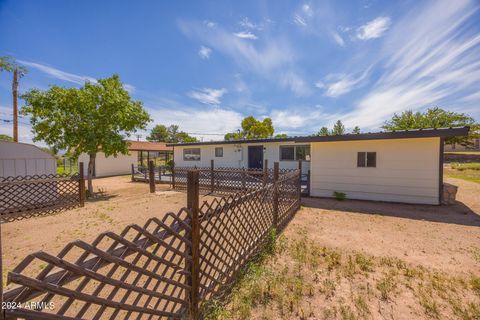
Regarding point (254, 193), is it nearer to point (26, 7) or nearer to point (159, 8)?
point (26, 7)

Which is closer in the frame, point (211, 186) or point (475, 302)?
point (475, 302)

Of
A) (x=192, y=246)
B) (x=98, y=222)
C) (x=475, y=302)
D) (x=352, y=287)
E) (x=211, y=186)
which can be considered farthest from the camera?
(x=211, y=186)

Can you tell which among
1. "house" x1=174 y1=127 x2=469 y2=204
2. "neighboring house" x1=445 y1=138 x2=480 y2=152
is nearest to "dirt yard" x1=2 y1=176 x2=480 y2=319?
"house" x1=174 y1=127 x2=469 y2=204

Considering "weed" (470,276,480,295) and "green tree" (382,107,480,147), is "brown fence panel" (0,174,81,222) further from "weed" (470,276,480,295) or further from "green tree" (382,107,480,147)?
"green tree" (382,107,480,147)

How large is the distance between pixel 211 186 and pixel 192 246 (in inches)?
370

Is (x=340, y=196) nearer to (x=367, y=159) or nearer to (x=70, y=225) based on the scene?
(x=367, y=159)

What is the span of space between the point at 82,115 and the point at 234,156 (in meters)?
9.67

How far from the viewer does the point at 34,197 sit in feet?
25.3

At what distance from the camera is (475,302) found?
292cm

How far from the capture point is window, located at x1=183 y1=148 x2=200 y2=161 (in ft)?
59.3

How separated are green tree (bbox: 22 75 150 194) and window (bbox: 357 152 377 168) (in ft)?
40.2

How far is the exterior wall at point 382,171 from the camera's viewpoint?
8008 millimetres

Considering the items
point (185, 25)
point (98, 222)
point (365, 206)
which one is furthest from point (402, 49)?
point (98, 222)

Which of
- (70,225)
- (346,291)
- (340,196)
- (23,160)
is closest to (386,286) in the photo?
(346,291)
